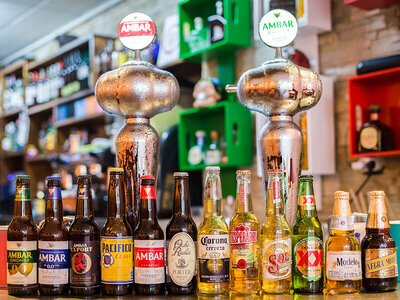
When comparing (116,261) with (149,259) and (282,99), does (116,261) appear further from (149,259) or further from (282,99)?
(282,99)

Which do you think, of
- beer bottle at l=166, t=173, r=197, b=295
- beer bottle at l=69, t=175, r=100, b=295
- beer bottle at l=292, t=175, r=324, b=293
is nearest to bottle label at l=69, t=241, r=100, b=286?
beer bottle at l=69, t=175, r=100, b=295

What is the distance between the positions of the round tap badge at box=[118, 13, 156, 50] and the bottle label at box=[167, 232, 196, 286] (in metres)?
0.54

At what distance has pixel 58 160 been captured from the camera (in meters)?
5.65

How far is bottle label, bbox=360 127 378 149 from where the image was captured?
2527 mm

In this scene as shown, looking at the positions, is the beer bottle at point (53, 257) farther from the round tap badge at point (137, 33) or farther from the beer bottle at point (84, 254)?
the round tap badge at point (137, 33)

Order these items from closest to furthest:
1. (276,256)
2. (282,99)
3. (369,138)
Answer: (276,256) → (282,99) → (369,138)

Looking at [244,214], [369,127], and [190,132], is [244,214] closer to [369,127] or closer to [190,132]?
[369,127]

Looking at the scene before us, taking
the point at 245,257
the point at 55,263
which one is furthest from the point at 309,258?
the point at 55,263

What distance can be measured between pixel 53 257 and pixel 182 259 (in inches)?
10.9

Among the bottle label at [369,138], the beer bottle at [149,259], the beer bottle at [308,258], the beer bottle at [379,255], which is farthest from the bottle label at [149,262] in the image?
the bottle label at [369,138]

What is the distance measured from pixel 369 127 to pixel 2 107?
233 inches

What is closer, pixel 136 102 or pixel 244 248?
pixel 244 248

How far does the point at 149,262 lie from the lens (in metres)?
1.07

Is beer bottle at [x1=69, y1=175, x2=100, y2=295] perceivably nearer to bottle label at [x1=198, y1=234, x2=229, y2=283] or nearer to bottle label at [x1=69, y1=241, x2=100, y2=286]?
Result: bottle label at [x1=69, y1=241, x2=100, y2=286]
